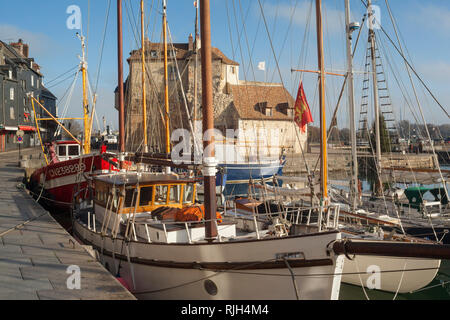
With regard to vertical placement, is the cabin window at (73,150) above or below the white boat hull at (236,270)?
above

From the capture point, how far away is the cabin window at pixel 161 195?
32.3ft

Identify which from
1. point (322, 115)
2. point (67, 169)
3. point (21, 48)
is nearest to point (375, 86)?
point (322, 115)

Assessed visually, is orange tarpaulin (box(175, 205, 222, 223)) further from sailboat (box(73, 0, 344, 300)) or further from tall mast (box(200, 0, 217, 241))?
tall mast (box(200, 0, 217, 241))

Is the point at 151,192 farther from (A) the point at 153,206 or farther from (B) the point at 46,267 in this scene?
(B) the point at 46,267

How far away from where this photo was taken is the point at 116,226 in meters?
9.41

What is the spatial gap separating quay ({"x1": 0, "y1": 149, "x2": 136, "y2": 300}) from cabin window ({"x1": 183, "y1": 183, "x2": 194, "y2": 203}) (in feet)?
9.52

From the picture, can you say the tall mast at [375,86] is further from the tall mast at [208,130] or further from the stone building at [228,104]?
the stone building at [228,104]

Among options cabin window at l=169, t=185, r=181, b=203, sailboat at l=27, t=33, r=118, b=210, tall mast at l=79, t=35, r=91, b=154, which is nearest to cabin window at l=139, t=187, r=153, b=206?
cabin window at l=169, t=185, r=181, b=203

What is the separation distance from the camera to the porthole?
700 centimetres

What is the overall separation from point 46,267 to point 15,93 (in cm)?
4167

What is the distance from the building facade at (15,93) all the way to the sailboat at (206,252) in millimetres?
33126

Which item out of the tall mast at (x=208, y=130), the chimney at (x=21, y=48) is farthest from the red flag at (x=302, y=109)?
the chimney at (x=21, y=48)

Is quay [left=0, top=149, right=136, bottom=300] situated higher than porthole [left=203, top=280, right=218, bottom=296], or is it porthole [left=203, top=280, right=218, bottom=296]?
quay [left=0, top=149, right=136, bottom=300]

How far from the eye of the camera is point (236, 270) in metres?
6.69
